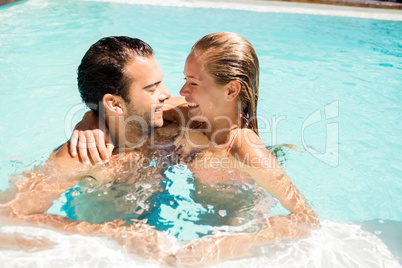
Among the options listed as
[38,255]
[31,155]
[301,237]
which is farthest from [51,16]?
[301,237]

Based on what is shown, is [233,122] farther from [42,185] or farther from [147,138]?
[42,185]

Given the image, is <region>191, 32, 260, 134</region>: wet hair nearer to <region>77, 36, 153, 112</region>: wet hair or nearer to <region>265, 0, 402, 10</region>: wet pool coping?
<region>77, 36, 153, 112</region>: wet hair

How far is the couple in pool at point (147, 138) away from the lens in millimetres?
2424

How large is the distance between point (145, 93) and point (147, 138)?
522mm

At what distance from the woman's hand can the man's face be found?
294 millimetres

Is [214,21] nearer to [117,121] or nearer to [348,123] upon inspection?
[348,123]

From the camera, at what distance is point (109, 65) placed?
271 cm

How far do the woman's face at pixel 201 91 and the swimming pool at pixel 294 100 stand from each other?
1112 mm

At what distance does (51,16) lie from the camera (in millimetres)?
9141

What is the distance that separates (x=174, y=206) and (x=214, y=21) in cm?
764

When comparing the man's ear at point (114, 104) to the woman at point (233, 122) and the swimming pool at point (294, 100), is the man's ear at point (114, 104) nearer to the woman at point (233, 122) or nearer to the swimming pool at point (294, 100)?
the woman at point (233, 122)

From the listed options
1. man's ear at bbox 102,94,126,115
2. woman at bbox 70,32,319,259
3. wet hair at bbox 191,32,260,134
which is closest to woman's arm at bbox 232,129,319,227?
woman at bbox 70,32,319,259

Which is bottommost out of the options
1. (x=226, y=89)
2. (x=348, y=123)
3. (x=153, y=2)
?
(x=348, y=123)

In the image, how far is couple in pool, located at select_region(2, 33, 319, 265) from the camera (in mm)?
2424
